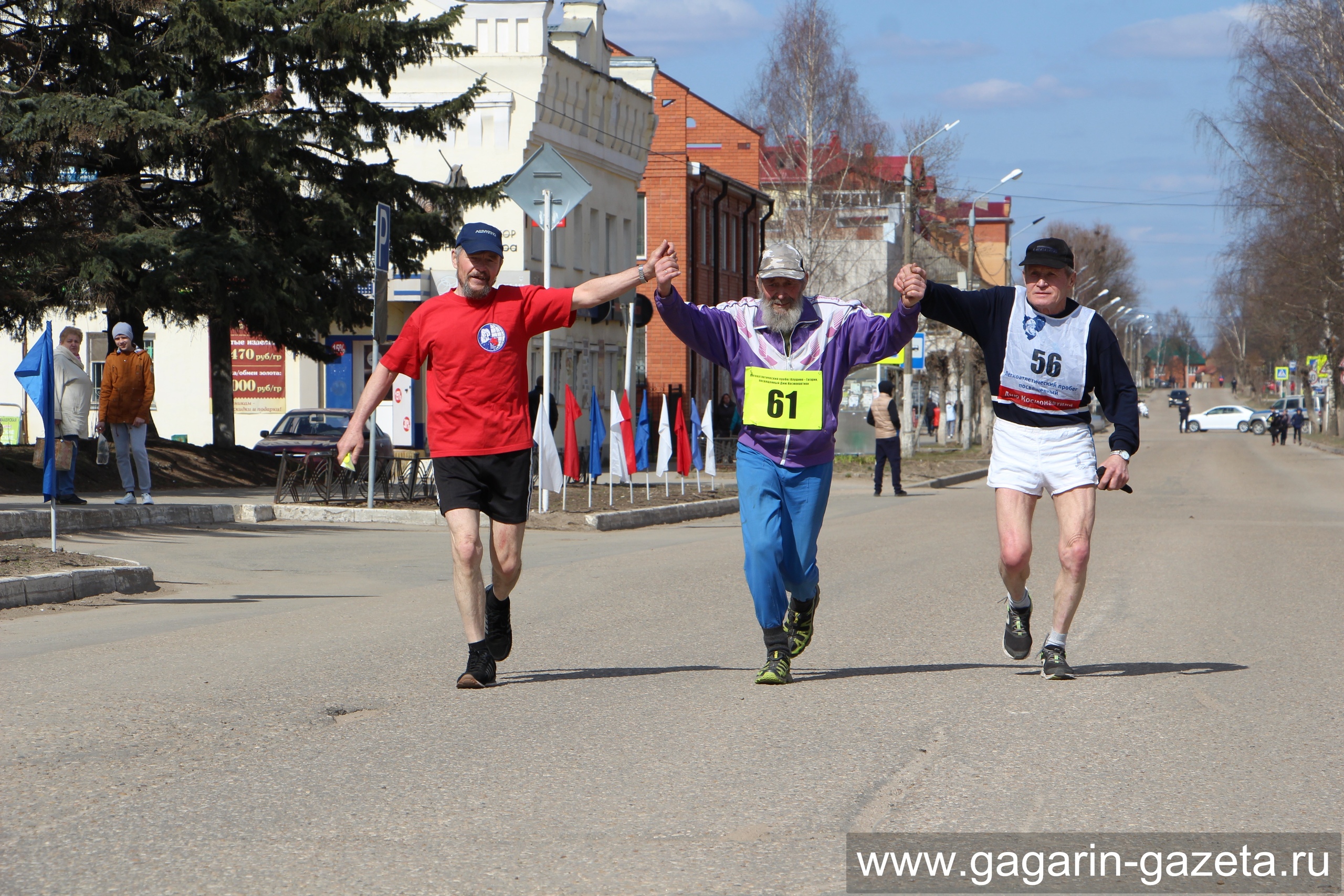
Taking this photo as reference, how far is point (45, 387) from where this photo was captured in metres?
13.0

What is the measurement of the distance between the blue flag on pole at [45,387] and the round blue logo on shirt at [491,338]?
274 inches

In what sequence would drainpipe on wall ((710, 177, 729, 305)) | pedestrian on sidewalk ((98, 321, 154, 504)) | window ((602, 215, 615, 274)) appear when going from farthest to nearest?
drainpipe on wall ((710, 177, 729, 305)) → window ((602, 215, 615, 274)) → pedestrian on sidewalk ((98, 321, 154, 504))

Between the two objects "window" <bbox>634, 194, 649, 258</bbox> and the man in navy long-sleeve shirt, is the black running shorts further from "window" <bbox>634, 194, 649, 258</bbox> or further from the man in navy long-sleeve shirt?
"window" <bbox>634, 194, 649, 258</bbox>

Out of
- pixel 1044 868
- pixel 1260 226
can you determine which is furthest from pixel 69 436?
pixel 1260 226

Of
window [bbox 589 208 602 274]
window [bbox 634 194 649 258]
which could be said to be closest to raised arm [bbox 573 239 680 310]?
window [bbox 589 208 602 274]

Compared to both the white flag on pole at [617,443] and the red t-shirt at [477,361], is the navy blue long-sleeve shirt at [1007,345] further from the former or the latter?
the white flag on pole at [617,443]

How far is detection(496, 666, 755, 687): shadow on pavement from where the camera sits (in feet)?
25.2

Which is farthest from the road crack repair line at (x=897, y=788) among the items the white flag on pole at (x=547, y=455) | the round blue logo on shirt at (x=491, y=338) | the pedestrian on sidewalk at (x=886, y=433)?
the pedestrian on sidewalk at (x=886, y=433)

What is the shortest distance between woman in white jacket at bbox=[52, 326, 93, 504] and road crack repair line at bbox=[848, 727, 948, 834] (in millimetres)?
12182

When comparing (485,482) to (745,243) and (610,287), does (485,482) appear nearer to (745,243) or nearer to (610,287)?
(610,287)

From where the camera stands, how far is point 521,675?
782 cm

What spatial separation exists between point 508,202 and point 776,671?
1262 inches

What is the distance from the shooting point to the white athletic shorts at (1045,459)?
23.7 feet

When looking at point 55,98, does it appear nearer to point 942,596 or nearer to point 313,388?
point 942,596
